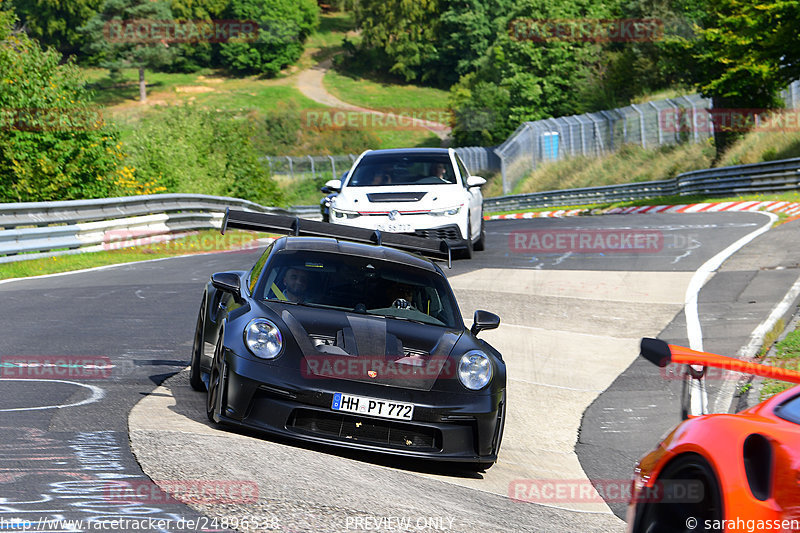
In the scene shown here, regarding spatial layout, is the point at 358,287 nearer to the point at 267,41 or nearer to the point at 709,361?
the point at 709,361

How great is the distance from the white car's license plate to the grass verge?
11830 millimetres

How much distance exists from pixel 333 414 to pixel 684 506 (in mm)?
2912

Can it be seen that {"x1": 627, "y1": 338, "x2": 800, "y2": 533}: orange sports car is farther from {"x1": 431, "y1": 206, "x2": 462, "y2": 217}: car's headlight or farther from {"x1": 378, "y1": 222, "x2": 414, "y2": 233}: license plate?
{"x1": 431, "y1": 206, "x2": 462, "y2": 217}: car's headlight

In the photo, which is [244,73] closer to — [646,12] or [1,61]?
[646,12]

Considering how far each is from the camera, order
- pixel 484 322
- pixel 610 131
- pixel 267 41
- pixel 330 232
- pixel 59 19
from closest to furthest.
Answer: pixel 484 322, pixel 330 232, pixel 610 131, pixel 267 41, pixel 59 19

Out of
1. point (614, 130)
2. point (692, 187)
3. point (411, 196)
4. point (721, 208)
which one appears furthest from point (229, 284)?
point (614, 130)

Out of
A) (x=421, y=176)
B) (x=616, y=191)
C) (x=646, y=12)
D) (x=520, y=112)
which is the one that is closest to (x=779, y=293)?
(x=421, y=176)

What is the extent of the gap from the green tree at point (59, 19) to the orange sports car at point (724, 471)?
126 metres

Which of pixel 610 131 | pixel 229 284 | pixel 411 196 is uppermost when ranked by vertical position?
pixel 229 284

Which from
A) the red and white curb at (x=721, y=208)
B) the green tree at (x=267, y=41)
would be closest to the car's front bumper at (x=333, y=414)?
the red and white curb at (x=721, y=208)

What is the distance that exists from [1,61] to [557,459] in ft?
62.9

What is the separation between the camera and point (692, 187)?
36.1 m

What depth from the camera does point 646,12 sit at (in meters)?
66.6

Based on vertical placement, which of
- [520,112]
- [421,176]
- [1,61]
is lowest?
[520,112]
